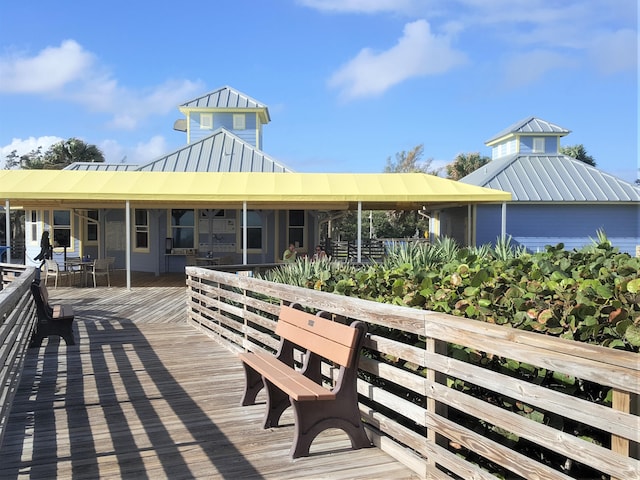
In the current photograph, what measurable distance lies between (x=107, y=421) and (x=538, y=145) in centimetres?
2390

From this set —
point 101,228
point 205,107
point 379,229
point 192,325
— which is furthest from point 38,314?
point 379,229

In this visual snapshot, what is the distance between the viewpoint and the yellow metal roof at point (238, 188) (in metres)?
13.7

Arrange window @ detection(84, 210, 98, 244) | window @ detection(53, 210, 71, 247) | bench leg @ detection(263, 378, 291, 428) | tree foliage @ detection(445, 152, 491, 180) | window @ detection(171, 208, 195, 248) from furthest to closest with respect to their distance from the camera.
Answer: tree foliage @ detection(445, 152, 491, 180) → window @ detection(53, 210, 71, 247) → window @ detection(84, 210, 98, 244) → window @ detection(171, 208, 195, 248) → bench leg @ detection(263, 378, 291, 428)

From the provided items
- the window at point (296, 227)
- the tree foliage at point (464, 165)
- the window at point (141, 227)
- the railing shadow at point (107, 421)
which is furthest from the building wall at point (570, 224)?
the tree foliage at point (464, 165)

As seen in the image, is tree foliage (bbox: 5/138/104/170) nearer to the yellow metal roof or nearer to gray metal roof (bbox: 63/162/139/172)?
gray metal roof (bbox: 63/162/139/172)

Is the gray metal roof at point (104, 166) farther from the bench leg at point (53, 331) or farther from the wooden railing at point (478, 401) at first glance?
the wooden railing at point (478, 401)

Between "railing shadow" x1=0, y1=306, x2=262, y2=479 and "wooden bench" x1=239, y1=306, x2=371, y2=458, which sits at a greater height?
"wooden bench" x1=239, y1=306, x2=371, y2=458

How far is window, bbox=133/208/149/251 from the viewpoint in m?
18.4

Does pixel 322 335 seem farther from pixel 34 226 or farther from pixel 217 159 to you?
pixel 34 226

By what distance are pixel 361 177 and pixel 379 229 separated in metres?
23.8

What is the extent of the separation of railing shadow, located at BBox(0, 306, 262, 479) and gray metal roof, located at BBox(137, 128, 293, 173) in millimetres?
12435

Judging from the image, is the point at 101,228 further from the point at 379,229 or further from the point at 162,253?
the point at 379,229

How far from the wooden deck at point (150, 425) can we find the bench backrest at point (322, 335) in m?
0.68

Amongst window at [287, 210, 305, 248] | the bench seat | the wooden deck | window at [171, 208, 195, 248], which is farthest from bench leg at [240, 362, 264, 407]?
window at [171, 208, 195, 248]
